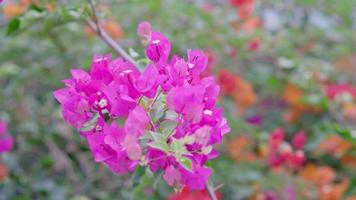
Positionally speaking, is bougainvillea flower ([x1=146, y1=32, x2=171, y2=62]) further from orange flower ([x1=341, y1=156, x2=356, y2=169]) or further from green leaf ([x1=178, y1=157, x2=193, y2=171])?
orange flower ([x1=341, y1=156, x2=356, y2=169])

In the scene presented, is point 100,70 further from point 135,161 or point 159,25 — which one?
point 159,25

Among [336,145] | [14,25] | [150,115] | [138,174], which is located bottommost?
[336,145]

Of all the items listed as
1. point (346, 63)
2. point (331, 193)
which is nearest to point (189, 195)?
point (331, 193)

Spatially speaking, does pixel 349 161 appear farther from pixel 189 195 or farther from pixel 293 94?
pixel 189 195

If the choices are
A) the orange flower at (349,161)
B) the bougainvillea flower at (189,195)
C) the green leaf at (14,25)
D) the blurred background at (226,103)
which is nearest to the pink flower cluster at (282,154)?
the blurred background at (226,103)

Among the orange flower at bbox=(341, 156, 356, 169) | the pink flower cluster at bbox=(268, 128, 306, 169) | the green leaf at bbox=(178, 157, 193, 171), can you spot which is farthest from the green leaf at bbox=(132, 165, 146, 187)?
the orange flower at bbox=(341, 156, 356, 169)

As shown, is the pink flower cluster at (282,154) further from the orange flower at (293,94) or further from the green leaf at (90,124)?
the green leaf at (90,124)
